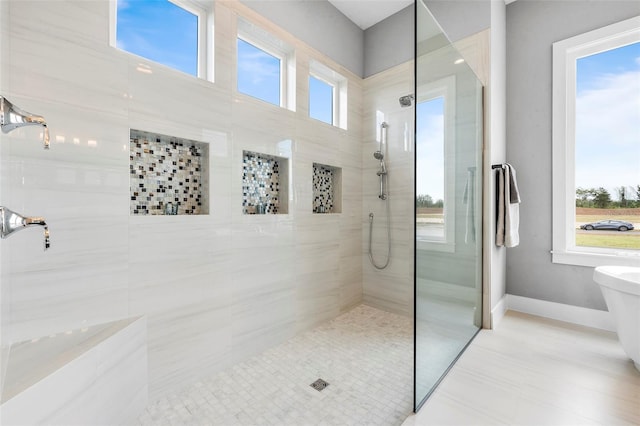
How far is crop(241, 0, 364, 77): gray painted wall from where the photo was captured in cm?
227

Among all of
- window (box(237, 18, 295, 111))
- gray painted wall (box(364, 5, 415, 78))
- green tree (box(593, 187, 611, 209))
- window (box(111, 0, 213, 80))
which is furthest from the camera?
gray painted wall (box(364, 5, 415, 78))

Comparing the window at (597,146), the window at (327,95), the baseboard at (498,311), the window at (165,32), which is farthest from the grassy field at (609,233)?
the window at (165,32)

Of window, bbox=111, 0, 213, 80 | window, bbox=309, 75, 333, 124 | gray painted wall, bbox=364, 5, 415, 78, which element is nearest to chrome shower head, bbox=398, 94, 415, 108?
gray painted wall, bbox=364, 5, 415, 78

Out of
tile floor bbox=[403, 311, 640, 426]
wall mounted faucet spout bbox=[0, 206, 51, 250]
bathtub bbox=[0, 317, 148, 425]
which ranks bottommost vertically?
tile floor bbox=[403, 311, 640, 426]

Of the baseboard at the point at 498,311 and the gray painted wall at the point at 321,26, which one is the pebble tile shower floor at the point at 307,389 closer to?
the baseboard at the point at 498,311

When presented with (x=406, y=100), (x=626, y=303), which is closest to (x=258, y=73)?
(x=406, y=100)

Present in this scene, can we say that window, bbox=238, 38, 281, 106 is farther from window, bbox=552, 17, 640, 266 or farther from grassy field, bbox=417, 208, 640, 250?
grassy field, bbox=417, 208, 640, 250

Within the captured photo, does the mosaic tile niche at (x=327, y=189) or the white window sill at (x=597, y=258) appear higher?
the mosaic tile niche at (x=327, y=189)

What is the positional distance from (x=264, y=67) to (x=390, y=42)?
4.97 ft

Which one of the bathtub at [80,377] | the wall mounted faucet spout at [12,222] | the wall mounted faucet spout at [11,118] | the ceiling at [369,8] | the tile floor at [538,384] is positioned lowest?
the tile floor at [538,384]

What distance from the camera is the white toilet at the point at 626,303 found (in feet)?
5.75

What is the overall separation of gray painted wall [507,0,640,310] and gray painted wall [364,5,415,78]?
0.97 metres

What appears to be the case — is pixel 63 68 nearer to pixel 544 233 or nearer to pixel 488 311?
pixel 488 311

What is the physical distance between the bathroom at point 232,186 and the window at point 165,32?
0.11m
